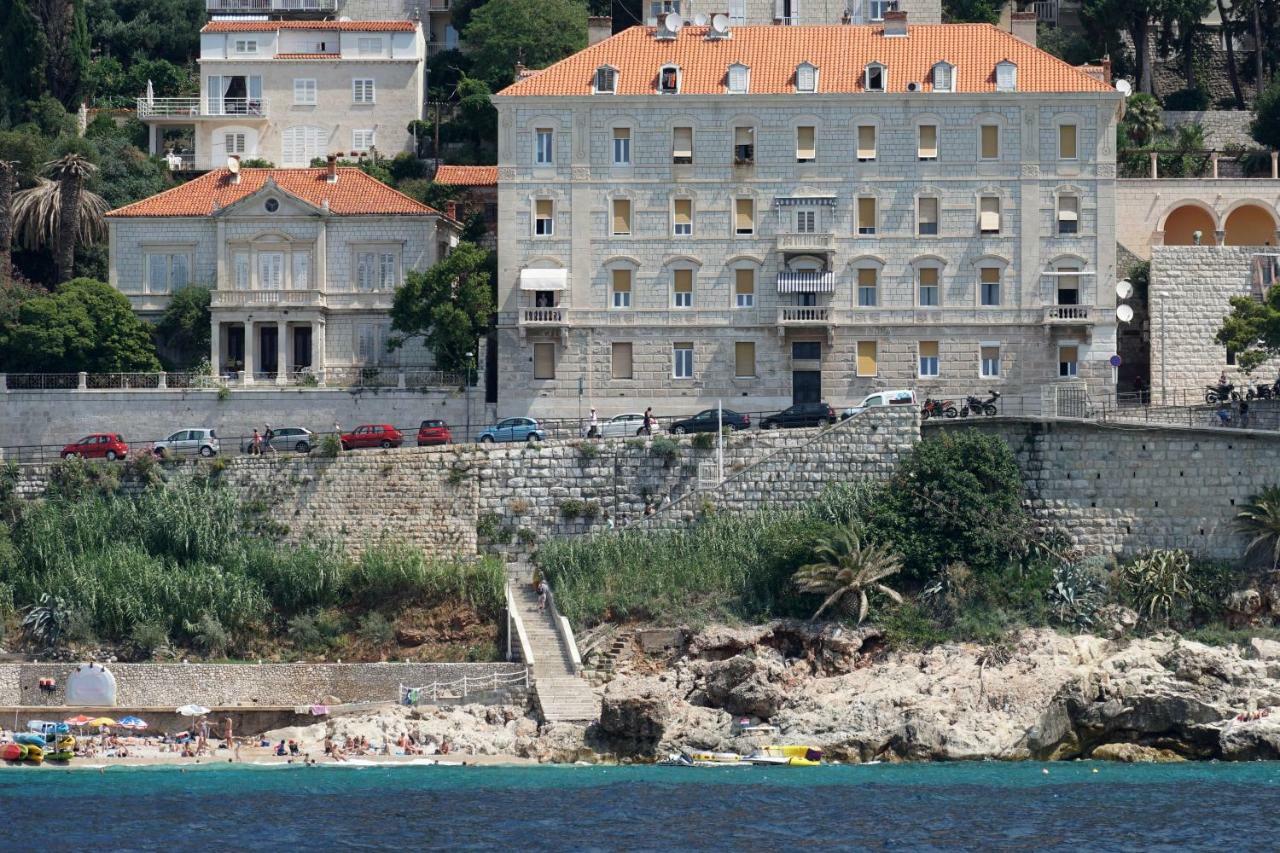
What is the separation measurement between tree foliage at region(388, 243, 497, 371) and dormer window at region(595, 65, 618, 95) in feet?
18.4

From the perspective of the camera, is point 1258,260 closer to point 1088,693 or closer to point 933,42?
point 933,42

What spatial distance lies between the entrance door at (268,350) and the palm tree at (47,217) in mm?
8787

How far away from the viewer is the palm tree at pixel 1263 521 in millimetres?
56812

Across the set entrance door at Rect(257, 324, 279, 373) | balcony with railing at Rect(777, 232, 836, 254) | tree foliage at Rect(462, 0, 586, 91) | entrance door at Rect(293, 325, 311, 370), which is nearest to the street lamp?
entrance door at Rect(293, 325, 311, 370)

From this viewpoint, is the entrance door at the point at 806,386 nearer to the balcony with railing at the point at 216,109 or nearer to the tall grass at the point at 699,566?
the tall grass at the point at 699,566

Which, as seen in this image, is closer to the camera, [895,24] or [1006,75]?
[1006,75]

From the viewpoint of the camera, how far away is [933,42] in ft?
231

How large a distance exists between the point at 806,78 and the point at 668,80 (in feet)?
12.1

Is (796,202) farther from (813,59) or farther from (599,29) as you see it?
(599,29)

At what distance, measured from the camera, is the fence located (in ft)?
182

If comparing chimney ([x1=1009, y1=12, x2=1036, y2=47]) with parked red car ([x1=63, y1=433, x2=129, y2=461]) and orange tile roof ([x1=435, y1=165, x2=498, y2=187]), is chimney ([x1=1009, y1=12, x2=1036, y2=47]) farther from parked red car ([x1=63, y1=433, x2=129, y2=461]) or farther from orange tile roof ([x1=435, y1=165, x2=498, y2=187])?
parked red car ([x1=63, y1=433, x2=129, y2=461])

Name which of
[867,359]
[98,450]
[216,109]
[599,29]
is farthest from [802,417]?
[216,109]

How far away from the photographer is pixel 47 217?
78688 millimetres

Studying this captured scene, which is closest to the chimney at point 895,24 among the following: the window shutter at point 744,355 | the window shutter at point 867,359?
the window shutter at point 867,359
